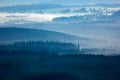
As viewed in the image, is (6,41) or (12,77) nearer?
(12,77)

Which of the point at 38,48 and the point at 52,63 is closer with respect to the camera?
the point at 52,63

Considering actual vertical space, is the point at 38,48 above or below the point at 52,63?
above

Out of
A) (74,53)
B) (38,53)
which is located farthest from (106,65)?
(38,53)

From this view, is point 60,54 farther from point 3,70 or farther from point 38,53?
point 3,70

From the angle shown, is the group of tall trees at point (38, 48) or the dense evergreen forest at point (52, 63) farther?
the group of tall trees at point (38, 48)

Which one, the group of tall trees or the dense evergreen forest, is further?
the group of tall trees

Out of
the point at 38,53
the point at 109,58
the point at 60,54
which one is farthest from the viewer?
the point at 38,53

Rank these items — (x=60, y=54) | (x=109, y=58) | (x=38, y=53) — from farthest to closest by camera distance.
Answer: (x=38, y=53)
(x=60, y=54)
(x=109, y=58)

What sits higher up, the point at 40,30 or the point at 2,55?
the point at 40,30
